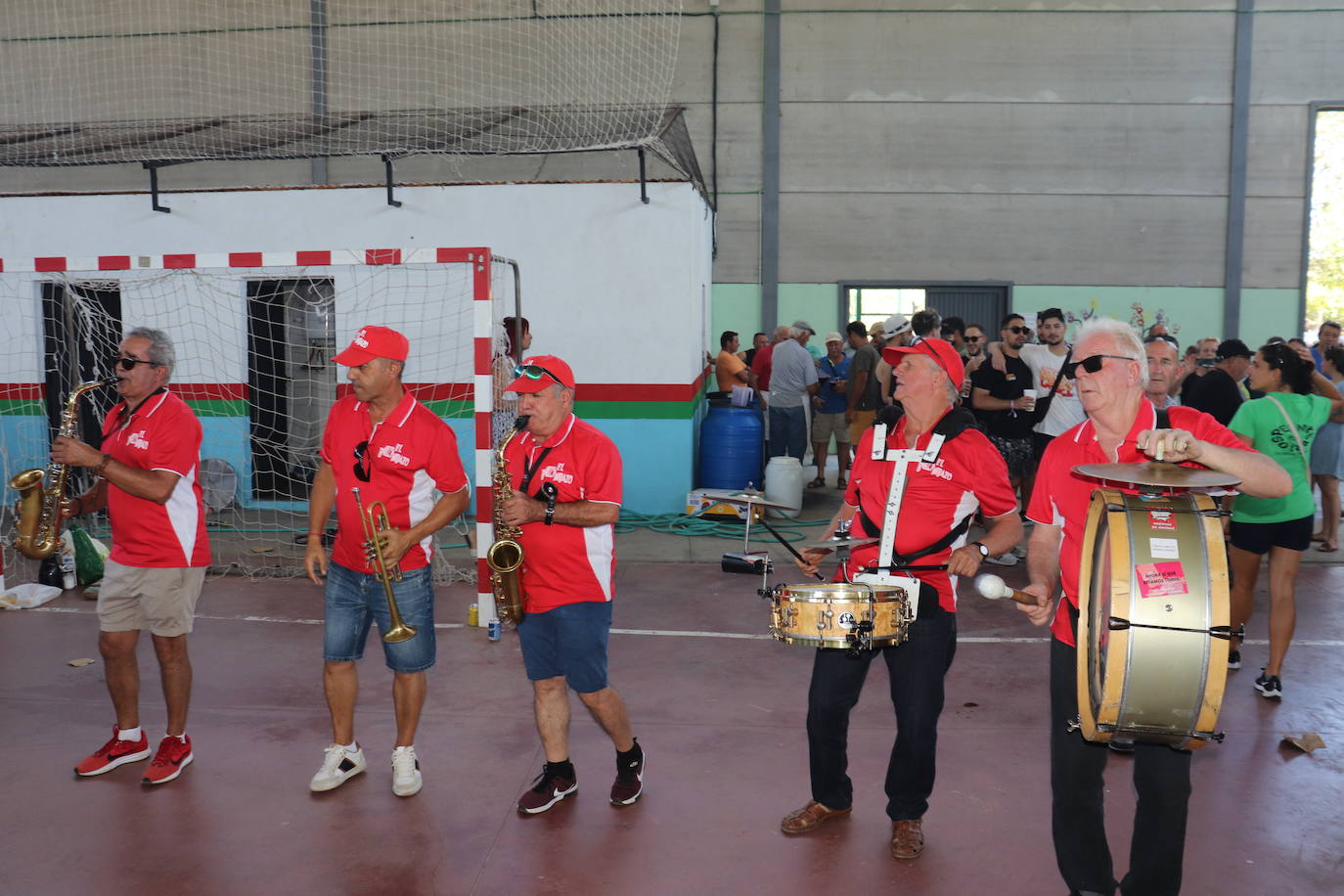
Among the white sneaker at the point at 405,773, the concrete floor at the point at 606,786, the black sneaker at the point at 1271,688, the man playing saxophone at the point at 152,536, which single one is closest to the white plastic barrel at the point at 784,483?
the concrete floor at the point at 606,786

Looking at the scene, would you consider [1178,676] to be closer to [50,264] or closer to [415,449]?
[415,449]

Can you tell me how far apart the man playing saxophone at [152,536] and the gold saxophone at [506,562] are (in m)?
1.39

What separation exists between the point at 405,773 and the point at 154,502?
4.88 ft

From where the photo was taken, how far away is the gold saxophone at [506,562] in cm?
398

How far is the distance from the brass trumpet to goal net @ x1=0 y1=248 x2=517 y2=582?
5746 mm

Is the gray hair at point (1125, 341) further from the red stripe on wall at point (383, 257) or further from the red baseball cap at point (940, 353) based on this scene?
the red stripe on wall at point (383, 257)

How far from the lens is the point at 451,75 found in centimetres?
1487

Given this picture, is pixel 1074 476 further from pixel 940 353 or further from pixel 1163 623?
pixel 940 353

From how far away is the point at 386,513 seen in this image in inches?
163

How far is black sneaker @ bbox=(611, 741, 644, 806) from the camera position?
4.32 m

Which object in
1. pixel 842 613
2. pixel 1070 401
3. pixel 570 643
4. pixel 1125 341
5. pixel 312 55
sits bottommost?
pixel 570 643

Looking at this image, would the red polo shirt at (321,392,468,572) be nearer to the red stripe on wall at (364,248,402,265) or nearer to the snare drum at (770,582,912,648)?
the snare drum at (770,582,912,648)

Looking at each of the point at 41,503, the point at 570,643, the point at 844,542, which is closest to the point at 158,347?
the point at 41,503

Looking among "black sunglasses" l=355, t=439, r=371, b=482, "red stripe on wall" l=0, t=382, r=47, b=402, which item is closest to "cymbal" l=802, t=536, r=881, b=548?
"black sunglasses" l=355, t=439, r=371, b=482
